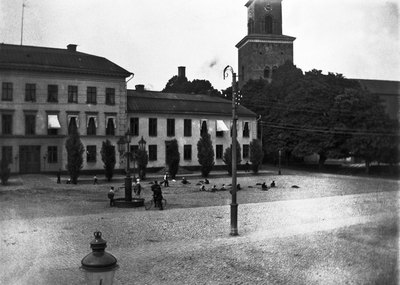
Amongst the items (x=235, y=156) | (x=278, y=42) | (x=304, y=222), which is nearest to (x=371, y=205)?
(x=304, y=222)

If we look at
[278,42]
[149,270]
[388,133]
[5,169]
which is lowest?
[149,270]

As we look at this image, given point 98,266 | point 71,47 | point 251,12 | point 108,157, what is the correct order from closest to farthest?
point 98,266, point 71,47, point 251,12, point 108,157

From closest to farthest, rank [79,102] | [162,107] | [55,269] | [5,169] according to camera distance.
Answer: [5,169] < [55,269] < [79,102] < [162,107]

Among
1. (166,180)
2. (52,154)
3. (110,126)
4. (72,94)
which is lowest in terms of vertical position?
(166,180)

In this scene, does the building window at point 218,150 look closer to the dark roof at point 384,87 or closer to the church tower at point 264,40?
the church tower at point 264,40

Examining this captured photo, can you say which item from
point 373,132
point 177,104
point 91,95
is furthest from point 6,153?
point 373,132

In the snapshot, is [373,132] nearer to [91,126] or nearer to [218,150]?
[218,150]

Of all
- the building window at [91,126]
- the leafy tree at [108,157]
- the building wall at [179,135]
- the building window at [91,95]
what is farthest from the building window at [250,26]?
the leafy tree at [108,157]

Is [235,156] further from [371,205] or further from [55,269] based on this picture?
[55,269]
